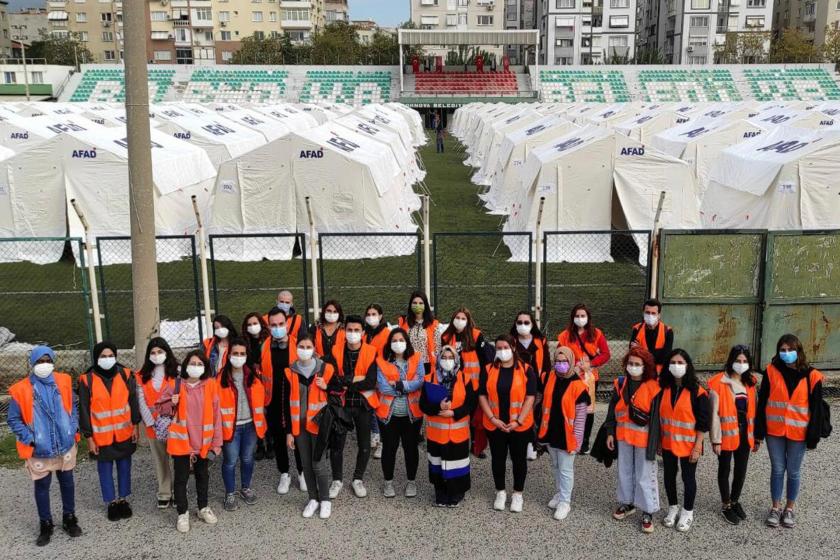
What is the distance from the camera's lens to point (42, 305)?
40.3ft

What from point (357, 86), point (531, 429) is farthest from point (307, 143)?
point (357, 86)

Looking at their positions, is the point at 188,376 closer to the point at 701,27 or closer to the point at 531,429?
the point at 531,429

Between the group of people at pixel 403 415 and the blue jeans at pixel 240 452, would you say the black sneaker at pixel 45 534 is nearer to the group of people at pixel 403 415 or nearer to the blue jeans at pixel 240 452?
the group of people at pixel 403 415

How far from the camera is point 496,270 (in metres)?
14.2

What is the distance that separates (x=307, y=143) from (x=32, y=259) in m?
5.95

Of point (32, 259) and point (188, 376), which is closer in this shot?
point (188, 376)

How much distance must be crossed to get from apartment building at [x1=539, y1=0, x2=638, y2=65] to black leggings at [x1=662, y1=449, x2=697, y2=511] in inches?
3317

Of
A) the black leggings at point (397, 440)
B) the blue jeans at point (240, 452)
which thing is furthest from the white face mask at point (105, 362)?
the black leggings at point (397, 440)

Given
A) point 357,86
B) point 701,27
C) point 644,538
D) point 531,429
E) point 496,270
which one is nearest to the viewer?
point 644,538

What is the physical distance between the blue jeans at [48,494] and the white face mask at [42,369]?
0.80m

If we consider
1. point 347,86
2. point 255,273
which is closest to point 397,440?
point 255,273

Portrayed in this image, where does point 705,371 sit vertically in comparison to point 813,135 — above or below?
below

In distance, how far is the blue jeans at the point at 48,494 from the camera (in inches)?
235

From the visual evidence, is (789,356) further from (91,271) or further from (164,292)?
(164,292)
